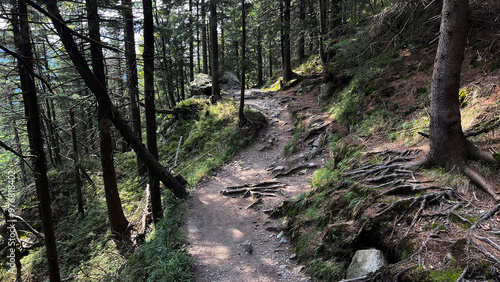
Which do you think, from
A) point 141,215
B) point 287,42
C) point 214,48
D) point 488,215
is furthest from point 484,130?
point 287,42

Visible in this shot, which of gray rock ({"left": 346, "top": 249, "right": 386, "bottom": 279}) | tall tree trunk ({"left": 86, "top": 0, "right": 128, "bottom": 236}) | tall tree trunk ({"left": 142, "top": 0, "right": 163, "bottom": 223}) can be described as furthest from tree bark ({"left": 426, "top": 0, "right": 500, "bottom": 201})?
tall tree trunk ({"left": 86, "top": 0, "right": 128, "bottom": 236})

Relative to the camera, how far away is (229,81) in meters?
27.8

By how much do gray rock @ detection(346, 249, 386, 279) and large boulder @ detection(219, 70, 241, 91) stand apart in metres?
23.9

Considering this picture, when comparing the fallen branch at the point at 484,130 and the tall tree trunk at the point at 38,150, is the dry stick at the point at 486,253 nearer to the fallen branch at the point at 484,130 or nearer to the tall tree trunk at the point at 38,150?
the fallen branch at the point at 484,130

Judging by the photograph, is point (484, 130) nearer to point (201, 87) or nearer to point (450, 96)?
point (450, 96)

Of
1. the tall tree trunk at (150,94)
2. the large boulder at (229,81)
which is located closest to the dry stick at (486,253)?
the tall tree trunk at (150,94)

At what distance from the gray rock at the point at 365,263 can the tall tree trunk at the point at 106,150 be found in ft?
23.7

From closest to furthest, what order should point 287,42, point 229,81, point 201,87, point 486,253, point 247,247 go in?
point 486,253 → point 247,247 → point 287,42 → point 201,87 → point 229,81

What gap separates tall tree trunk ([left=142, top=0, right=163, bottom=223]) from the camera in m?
7.40

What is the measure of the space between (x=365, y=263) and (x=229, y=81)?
2549 centimetres

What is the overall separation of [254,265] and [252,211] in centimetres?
259

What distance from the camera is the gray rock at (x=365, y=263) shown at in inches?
148

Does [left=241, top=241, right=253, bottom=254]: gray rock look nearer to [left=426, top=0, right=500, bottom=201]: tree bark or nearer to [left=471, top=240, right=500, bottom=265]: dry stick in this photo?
[left=426, top=0, right=500, bottom=201]: tree bark

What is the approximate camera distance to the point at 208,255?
20.7 ft
